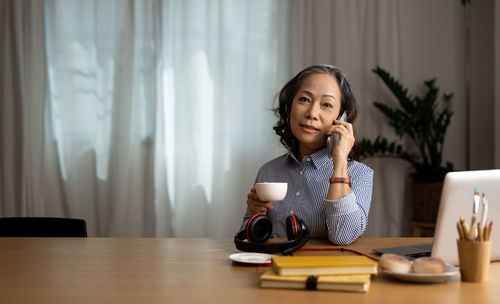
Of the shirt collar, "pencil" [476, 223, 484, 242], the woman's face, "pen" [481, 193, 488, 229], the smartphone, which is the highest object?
the woman's face

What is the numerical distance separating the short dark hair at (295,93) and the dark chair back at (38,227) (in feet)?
2.81

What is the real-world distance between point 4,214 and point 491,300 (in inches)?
148

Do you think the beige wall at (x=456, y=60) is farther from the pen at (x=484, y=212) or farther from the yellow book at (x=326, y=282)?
the yellow book at (x=326, y=282)

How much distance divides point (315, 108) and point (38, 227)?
44.4 inches

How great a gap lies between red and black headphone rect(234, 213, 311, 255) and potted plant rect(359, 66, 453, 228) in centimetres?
238

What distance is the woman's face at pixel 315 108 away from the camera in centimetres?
184

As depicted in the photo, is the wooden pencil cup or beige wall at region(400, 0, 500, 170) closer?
the wooden pencil cup

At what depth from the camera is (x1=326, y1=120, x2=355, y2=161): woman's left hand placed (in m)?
1.66

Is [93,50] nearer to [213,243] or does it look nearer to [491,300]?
[213,243]

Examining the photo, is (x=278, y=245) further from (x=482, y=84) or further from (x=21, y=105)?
(x=482, y=84)

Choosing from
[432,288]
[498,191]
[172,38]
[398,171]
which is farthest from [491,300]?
[172,38]

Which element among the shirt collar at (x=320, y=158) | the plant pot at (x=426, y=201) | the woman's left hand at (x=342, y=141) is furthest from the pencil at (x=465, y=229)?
the plant pot at (x=426, y=201)

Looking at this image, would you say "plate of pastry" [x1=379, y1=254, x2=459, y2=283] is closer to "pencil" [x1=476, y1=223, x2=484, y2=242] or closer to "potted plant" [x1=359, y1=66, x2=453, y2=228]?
"pencil" [x1=476, y1=223, x2=484, y2=242]

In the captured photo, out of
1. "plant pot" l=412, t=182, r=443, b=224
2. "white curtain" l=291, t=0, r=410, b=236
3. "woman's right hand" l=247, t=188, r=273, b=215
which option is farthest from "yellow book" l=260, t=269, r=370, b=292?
"white curtain" l=291, t=0, r=410, b=236
